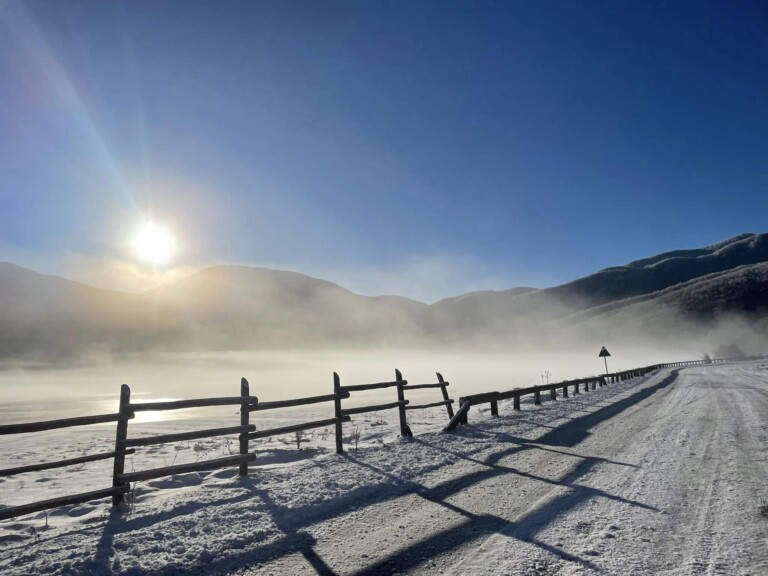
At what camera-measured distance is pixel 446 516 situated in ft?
17.9

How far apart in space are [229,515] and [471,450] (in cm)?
542

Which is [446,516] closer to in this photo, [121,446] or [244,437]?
[244,437]

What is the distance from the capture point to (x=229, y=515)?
593cm

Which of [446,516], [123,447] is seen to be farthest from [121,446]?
[446,516]

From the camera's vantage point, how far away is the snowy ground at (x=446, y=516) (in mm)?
4238

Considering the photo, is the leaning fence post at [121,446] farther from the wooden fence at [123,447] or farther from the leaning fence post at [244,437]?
the leaning fence post at [244,437]

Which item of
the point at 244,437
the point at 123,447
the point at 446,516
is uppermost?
the point at 123,447

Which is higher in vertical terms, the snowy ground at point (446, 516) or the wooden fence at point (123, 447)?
the wooden fence at point (123, 447)

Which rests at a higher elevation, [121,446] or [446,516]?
[121,446]

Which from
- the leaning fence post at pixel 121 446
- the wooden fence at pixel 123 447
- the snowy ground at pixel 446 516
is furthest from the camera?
the leaning fence post at pixel 121 446

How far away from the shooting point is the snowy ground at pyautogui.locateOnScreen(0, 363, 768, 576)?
424cm

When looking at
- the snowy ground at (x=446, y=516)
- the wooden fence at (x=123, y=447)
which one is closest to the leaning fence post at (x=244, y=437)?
the wooden fence at (x=123, y=447)

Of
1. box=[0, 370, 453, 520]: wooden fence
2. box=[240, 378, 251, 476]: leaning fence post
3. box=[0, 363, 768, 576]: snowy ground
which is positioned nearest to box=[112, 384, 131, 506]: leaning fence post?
box=[0, 370, 453, 520]: wooden fence

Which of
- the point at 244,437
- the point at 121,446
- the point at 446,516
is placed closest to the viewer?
the point at 446,516
